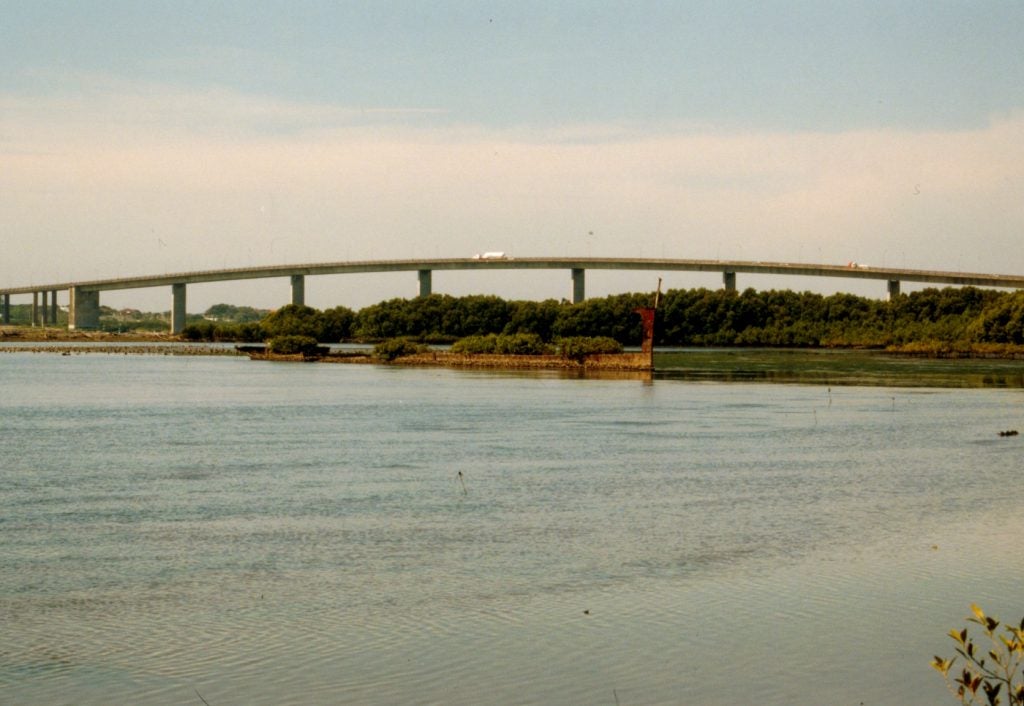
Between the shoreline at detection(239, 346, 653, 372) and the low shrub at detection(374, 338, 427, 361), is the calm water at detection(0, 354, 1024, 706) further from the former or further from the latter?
the low shrub at detection(374, 338, 427, 361)

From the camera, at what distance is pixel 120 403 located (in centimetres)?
4850

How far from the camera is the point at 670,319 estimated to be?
146500 mm

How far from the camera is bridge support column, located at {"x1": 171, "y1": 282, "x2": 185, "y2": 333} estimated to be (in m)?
144

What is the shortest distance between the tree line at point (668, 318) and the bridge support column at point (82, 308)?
462 inches

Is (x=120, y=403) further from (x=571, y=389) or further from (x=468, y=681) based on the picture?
(x=468, y=681)

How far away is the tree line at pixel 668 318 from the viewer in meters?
133

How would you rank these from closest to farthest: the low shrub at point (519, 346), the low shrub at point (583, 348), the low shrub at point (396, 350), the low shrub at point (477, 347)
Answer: the low shrub at point (583, 348), the low shrub at point (519, 346), the low shrub at point (477, 347), the low shrub at point (396, 350)

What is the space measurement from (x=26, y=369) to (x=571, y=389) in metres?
40.8

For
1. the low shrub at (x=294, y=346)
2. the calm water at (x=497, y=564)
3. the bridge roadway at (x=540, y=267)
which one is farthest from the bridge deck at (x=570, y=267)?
the calm water at (x=497, y=564)

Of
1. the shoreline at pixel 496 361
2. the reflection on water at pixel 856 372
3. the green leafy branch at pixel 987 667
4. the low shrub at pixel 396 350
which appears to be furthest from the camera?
the low shrub at pixel 396 350

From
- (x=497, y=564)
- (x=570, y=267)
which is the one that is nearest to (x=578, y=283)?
(x=570, y=267)

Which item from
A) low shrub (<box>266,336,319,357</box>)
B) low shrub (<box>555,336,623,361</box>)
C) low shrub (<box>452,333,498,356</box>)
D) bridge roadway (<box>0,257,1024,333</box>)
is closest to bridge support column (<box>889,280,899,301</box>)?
bridge roadway (<box>0,257,1024,333</box>)

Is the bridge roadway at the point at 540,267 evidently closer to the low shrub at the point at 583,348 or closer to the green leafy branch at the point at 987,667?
the low shrub at the point at 583,348

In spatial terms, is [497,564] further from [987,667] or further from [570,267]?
[570,267]
